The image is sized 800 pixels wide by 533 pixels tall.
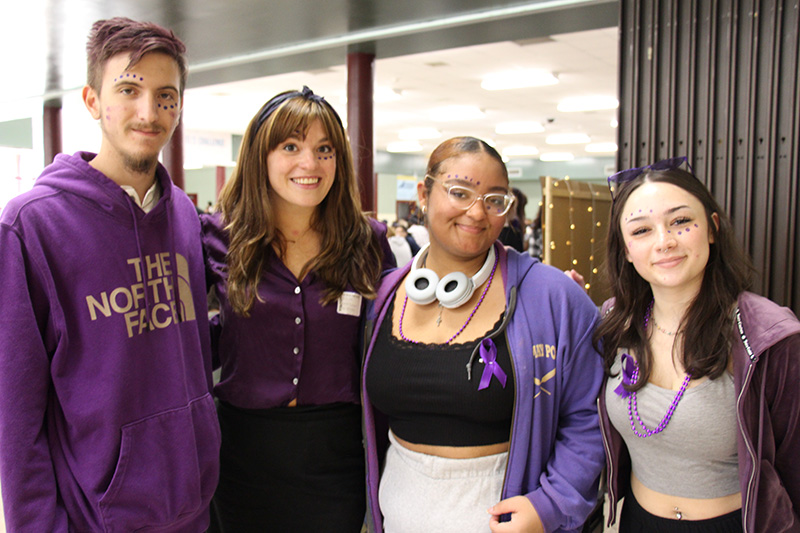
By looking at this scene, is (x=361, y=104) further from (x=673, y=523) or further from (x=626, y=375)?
(x=673, y=523)

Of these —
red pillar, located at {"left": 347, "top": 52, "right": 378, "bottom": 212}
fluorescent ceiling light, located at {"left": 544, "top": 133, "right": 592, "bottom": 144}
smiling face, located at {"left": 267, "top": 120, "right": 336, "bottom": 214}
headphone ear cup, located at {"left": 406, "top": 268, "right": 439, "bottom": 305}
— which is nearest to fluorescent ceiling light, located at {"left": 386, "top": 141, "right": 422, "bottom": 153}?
fluorescent ceiling light, located at {"left": 544, "top": 133, "right": 592, "bottom": 144}

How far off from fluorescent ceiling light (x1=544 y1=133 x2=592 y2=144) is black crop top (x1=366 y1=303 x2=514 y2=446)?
13.9m

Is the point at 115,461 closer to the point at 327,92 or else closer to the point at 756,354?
the point at 756,354

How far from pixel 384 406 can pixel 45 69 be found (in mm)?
7375

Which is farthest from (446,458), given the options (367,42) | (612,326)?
(367,42)

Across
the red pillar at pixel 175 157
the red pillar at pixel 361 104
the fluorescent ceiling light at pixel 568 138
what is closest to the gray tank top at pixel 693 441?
the red pillar at pixel 361 104

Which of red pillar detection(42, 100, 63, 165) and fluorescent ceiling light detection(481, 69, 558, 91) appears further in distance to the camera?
red pillar detection(42, 100, 63, 165)

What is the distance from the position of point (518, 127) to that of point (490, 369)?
12.7 meters

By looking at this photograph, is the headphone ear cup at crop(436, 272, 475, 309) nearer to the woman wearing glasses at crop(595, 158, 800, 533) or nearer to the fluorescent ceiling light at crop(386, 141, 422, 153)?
the woman wearing glasses at crop(595, 158, 800, 533)

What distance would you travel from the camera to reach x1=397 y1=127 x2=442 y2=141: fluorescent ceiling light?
14387mm

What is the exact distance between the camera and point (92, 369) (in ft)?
4.67

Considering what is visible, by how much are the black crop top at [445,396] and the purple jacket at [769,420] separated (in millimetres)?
551

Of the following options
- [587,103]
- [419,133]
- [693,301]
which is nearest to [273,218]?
[693,301]

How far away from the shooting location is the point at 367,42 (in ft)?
18.0
